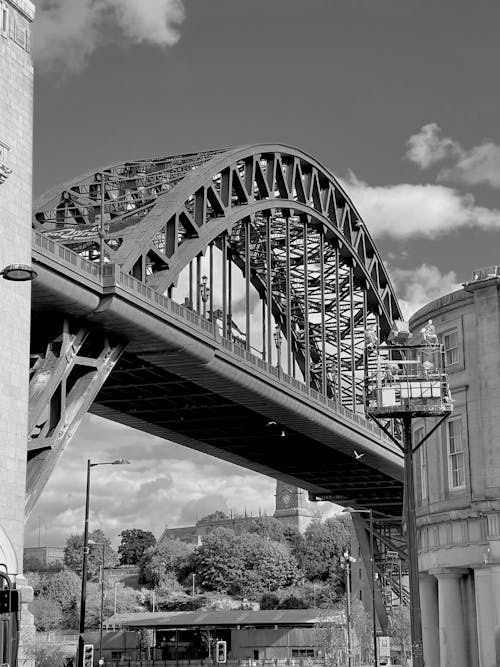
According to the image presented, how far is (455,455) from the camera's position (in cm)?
3788

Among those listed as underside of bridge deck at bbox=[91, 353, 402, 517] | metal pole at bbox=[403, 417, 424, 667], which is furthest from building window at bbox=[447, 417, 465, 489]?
underside of bridge deck at bbox=[91, 353, 402, 517]

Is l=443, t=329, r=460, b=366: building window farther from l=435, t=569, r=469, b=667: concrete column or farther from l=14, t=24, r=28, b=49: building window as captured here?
l=14, t=24, r=28, b=49: building window

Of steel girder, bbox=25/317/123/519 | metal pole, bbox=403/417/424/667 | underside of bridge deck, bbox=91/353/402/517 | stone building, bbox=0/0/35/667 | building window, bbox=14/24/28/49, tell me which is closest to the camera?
metal pole, bbox=403/417/424/667

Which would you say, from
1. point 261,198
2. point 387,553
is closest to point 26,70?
point 261,198

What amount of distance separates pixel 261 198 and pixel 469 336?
38.4 m

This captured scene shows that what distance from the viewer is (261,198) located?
74500mm

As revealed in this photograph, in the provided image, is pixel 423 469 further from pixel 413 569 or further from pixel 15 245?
pixel 15 245

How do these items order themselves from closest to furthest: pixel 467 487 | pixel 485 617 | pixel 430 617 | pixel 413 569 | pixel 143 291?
pixel 413 569 → pixel 485 617 → pixel 467 487 → pixel 430 617 → pixel 143 291

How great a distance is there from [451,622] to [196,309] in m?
38.5

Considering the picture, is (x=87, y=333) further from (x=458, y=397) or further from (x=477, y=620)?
(x=477, y=620)

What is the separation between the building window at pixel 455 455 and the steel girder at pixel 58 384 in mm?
14417

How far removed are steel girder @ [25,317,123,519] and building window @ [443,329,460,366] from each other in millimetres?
14692

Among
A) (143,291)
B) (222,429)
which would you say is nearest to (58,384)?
(143,291)

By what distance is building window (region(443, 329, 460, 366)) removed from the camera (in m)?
38.4
